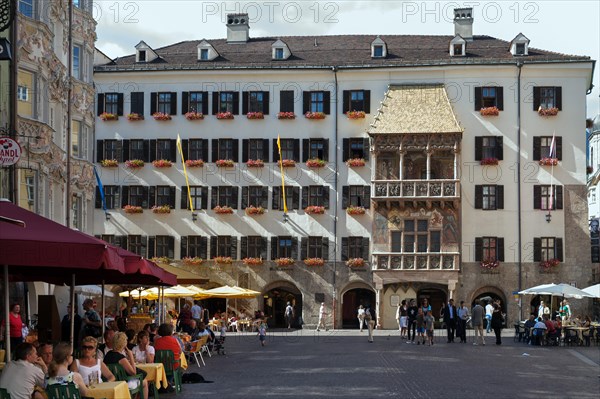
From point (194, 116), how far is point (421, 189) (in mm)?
13234

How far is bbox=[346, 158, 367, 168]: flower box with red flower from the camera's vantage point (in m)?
61.1

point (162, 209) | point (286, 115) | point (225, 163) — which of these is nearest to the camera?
point (225, 163)

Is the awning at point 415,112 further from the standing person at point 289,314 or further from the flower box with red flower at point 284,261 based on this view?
the standing person at point 289,314

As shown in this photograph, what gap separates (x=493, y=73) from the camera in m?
61.4

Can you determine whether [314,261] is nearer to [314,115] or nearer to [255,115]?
[314,115]

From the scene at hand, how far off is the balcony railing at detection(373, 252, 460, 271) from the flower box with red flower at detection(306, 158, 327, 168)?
18.9 ft

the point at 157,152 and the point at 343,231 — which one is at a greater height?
the point at 157,152

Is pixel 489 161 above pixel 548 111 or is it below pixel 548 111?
below

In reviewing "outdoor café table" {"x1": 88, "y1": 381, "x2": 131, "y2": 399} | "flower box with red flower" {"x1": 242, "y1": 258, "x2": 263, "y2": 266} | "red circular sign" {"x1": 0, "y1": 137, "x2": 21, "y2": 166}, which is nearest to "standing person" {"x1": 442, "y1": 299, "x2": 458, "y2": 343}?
"flower box with red flower" {"x1": 242, "y1": 258, "x2": 263, "y2": 266}

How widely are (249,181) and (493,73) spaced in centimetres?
1481

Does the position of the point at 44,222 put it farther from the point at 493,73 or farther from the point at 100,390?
the point at 493,73

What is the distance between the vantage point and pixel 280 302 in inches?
2480

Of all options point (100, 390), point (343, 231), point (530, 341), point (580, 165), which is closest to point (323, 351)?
point (530, 341)

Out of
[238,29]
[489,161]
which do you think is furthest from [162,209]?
[489,161]
